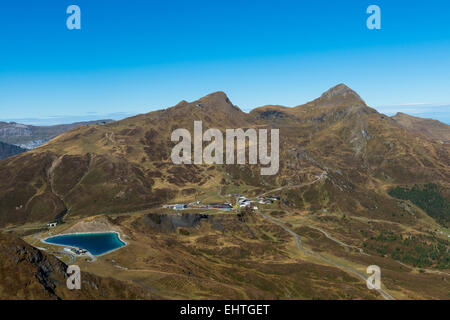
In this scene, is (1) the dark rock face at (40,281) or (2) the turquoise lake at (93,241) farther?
(2) the turquoise lake at (93,241)

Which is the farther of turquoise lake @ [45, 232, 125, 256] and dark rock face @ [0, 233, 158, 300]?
turquoise lake @ [45, 232, 125, 256]

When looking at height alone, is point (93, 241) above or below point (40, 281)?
below

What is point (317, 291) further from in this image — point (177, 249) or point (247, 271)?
point (177, 249)

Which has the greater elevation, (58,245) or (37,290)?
(37,290)

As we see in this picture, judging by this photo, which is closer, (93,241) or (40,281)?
(40,281)

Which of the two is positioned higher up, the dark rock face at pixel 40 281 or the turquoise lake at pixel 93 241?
the dark rock face at pixel 40 281

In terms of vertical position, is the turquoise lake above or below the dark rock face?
below
